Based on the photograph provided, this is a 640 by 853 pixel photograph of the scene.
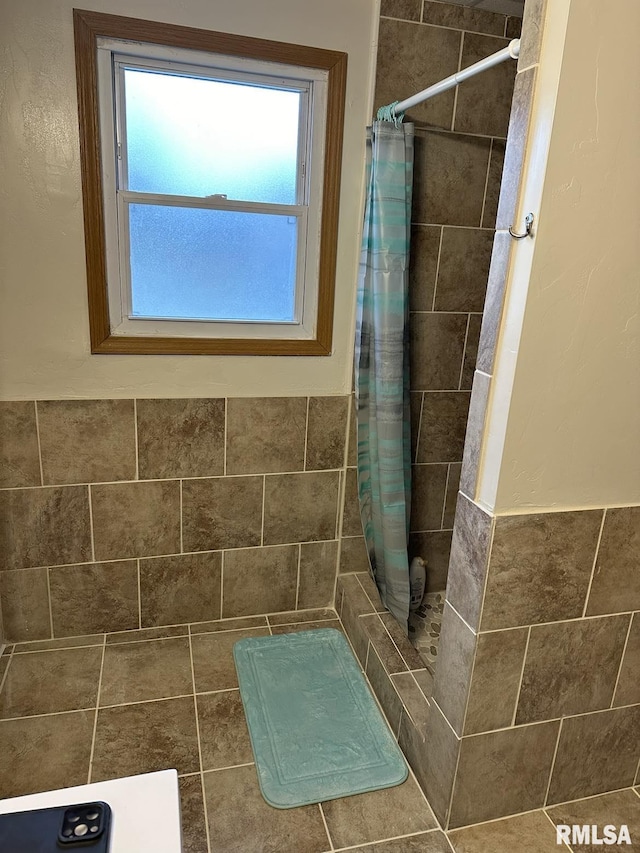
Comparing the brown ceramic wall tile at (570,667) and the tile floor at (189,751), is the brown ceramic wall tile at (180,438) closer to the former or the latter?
the tile floor at (189,751)

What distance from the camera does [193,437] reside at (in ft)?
6.97

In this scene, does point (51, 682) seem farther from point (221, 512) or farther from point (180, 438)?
point (180, 438)

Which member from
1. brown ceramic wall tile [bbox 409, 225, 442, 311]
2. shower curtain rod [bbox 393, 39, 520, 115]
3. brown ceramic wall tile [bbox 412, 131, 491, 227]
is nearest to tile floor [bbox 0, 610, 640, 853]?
brown ceramic wall tile [bbox 409, 225, 442, 311]

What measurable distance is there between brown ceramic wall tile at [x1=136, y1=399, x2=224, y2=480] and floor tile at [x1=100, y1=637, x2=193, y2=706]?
2.07ft

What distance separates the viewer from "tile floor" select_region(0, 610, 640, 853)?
1.52m

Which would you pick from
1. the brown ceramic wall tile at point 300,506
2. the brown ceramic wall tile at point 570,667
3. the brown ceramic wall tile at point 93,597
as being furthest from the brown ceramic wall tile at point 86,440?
the brown ceramic wall tile at point 570,667

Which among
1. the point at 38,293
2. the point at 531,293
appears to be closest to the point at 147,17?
the point at 38,293

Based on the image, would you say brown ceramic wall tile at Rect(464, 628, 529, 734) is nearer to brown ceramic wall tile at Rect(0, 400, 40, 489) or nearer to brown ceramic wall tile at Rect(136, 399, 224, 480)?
brown ceramic wall tile at Rect(136, 399, 224, 480)

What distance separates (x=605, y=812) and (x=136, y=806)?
146cm

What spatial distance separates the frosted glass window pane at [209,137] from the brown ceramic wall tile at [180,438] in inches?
28.2

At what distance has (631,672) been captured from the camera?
158 centimetres

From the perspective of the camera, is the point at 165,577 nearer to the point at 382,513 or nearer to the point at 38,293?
the point at 382,513

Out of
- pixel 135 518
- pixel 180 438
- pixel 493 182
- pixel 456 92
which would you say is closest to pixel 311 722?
pixel 135 518

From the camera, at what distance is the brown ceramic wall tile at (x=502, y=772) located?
1.50 m
